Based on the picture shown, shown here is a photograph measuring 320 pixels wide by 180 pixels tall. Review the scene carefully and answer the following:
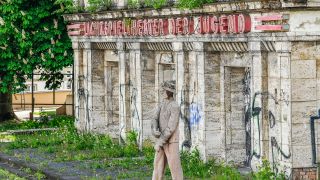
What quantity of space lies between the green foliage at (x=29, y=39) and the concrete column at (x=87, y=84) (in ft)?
11.9

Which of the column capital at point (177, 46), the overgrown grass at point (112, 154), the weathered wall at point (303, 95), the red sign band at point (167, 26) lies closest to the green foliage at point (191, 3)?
the red sign band at point (167, 26)

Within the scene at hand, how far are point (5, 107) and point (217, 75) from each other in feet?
58.7

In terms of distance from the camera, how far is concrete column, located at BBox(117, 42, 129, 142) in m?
28.9

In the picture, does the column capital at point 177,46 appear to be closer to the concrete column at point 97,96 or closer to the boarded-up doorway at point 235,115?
the boarded-up doorway at point 235,115

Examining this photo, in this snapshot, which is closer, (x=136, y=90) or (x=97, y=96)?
(x=136, y=90)

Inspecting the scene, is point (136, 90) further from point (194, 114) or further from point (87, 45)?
point (87, 45)

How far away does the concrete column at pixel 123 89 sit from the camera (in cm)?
2888

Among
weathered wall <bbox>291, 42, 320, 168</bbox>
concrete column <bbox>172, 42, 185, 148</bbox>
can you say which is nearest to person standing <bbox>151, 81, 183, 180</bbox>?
weathered wall <bbox>291, 42, 320, 168</bbox>

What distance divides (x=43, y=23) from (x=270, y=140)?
17644 mm

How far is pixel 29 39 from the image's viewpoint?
119 ft

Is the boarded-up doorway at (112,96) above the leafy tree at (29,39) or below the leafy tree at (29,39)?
below

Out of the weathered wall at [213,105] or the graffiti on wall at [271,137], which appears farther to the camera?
the weathered wall at [213,105]

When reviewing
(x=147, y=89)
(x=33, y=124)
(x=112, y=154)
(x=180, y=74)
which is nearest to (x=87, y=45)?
(x=147, y=89)

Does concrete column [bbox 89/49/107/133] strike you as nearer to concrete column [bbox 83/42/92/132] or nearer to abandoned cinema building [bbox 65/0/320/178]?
abandoned cinema building [bbox 65/0/320/178]
